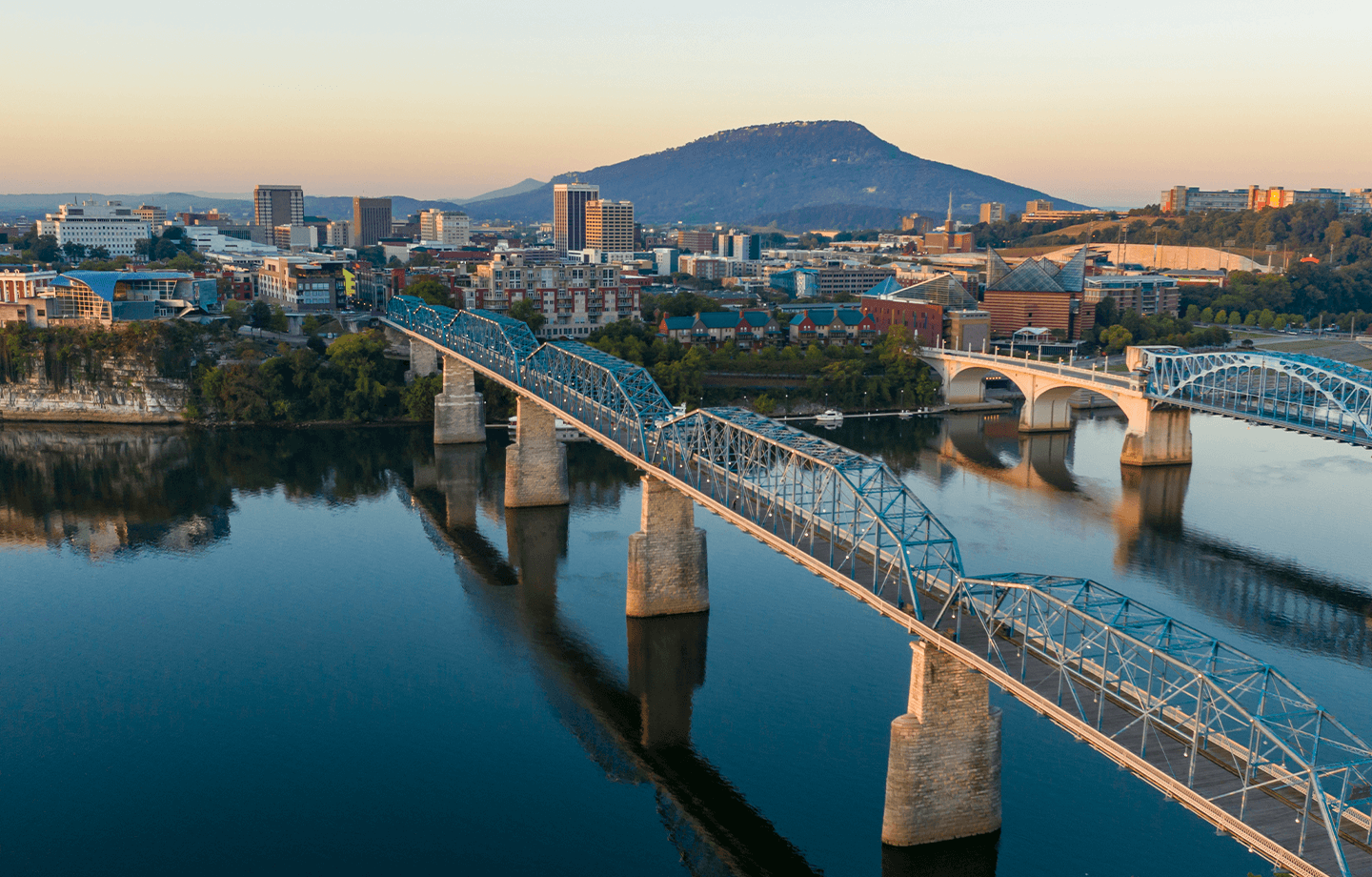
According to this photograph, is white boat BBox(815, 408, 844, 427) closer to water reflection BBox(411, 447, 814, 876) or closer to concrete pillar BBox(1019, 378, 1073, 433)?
concrete pillar BBox(1019, 378, 1073, 433)

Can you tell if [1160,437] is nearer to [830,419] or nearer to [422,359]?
[830,419]

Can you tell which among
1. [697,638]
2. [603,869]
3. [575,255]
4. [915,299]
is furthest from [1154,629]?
[575,255]

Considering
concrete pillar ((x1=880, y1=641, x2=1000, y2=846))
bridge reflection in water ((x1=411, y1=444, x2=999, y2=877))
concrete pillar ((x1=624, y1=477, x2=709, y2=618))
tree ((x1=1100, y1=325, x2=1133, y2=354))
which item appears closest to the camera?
concrete pillar ((x1=880, y1=641, x2=1000, y2=846))

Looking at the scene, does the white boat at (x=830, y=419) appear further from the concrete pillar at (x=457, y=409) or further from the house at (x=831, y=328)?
the concrete pillar at (x=457, y=409)

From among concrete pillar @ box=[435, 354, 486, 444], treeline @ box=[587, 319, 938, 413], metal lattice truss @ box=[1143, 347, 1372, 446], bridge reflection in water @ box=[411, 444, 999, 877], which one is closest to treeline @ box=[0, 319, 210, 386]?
concrete pillar @ box=[435, 354, 486, 444]

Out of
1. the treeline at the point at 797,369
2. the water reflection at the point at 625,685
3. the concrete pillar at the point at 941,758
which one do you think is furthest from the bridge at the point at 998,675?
the treeline at the point at 797,369

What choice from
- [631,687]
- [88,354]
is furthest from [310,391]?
[631,687]
